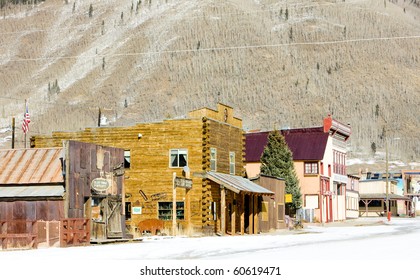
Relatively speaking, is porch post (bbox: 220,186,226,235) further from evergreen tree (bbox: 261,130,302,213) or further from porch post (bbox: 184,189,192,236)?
evergreen tree (bbox: 261,130,302,213)

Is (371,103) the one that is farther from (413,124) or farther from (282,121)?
(282,121)

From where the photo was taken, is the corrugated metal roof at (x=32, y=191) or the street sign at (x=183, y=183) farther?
the street sign at (x=183, y=183)

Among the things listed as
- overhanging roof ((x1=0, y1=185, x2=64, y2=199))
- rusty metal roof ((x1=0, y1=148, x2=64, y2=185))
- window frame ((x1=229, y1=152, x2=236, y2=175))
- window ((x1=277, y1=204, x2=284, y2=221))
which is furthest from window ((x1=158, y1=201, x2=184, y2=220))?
window ((x1=277, y1=204, x2=284, y2=221))

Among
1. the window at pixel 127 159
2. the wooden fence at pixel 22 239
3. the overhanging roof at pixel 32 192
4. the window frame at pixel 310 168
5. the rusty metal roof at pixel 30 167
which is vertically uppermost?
the window frame at pixel 310 168

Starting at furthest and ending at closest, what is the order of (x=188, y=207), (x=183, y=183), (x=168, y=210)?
1. (x=168, y=210)
2. (x=188, y=207)
3. (x=183, y=183)

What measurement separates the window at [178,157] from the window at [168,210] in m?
2.35

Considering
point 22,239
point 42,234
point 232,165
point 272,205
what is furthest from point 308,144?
point 22,239

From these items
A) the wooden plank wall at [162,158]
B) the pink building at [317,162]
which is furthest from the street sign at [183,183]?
the pink building at [317,162]

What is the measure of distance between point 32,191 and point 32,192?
0.16 metres

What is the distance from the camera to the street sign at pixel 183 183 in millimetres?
44684

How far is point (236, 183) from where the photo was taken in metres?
49.8

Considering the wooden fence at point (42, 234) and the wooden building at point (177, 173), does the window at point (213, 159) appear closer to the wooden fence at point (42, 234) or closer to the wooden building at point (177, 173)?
the wooden building at point (177, 173)

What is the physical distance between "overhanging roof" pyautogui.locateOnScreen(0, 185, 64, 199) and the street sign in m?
8.45

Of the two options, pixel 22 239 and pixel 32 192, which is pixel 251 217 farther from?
pixel 22 239
